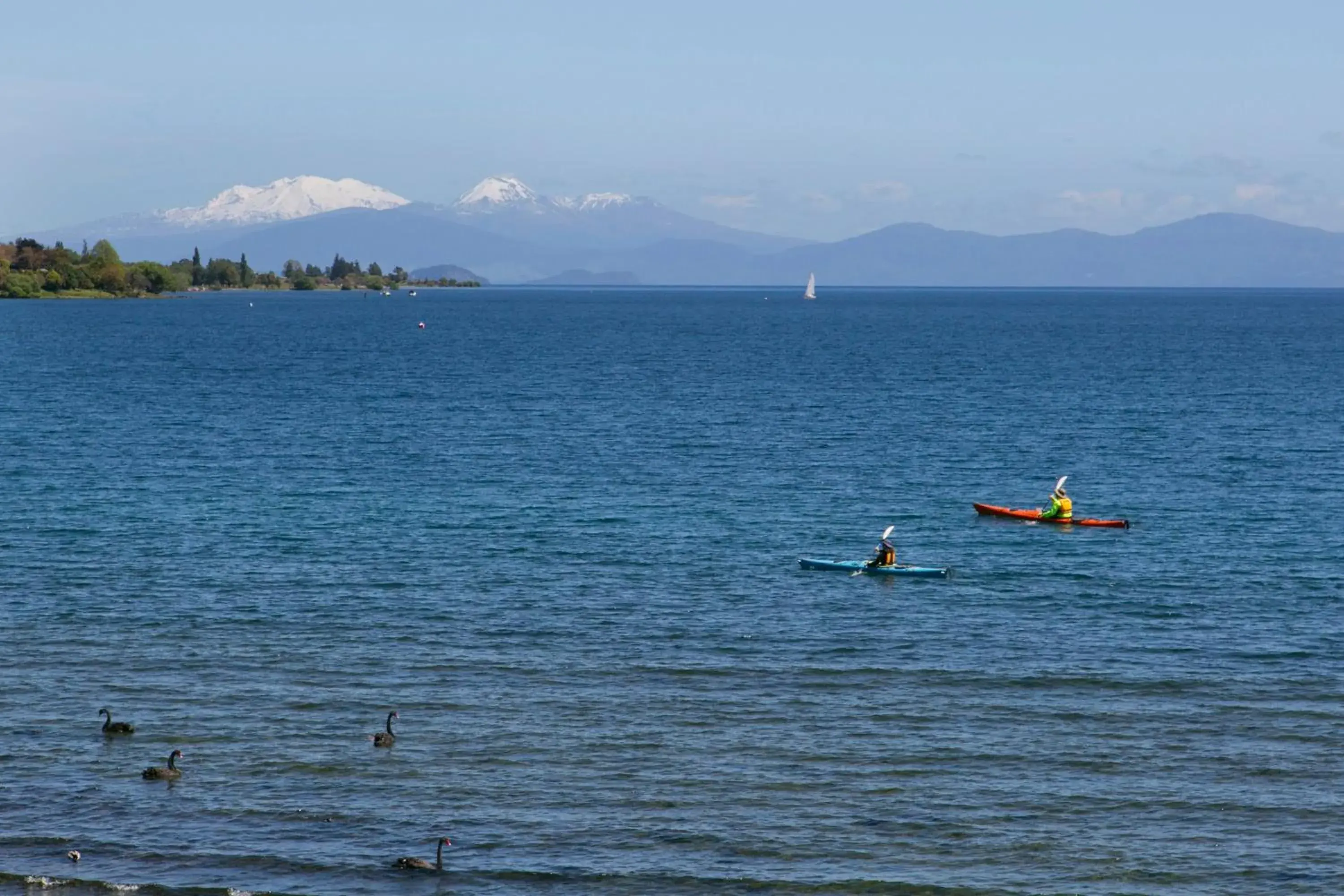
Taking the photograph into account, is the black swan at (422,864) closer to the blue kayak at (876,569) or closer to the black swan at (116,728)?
the black swan at (116,728)

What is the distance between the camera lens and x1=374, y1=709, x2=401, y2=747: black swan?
37.4 m

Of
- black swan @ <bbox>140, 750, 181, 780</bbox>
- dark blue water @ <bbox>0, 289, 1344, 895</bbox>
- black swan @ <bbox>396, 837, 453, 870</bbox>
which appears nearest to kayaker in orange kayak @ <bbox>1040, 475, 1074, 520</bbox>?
dark blue water @ <bbox>0, 289, 1344, 895</bbox>

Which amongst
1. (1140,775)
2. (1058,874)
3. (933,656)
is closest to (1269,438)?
(933,656)

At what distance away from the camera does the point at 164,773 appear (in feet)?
115

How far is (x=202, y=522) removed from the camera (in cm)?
6438

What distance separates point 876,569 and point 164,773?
2849 cm

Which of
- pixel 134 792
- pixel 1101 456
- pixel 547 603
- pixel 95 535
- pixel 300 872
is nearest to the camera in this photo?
pixel 300 872

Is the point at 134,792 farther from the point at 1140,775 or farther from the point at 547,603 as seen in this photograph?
the point at 1140,775

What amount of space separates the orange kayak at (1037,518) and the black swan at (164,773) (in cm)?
4254

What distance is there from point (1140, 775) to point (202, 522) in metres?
40.8

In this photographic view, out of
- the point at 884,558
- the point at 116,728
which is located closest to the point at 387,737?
the point at 116,728

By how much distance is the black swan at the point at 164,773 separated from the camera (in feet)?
115

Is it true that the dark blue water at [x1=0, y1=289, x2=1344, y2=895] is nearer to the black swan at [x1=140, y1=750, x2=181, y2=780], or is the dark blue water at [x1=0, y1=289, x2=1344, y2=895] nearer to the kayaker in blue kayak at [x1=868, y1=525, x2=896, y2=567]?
the black swan at [x1=140, y1=750, x2=181, y2=780]

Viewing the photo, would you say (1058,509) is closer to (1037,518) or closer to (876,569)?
(1037,518)
